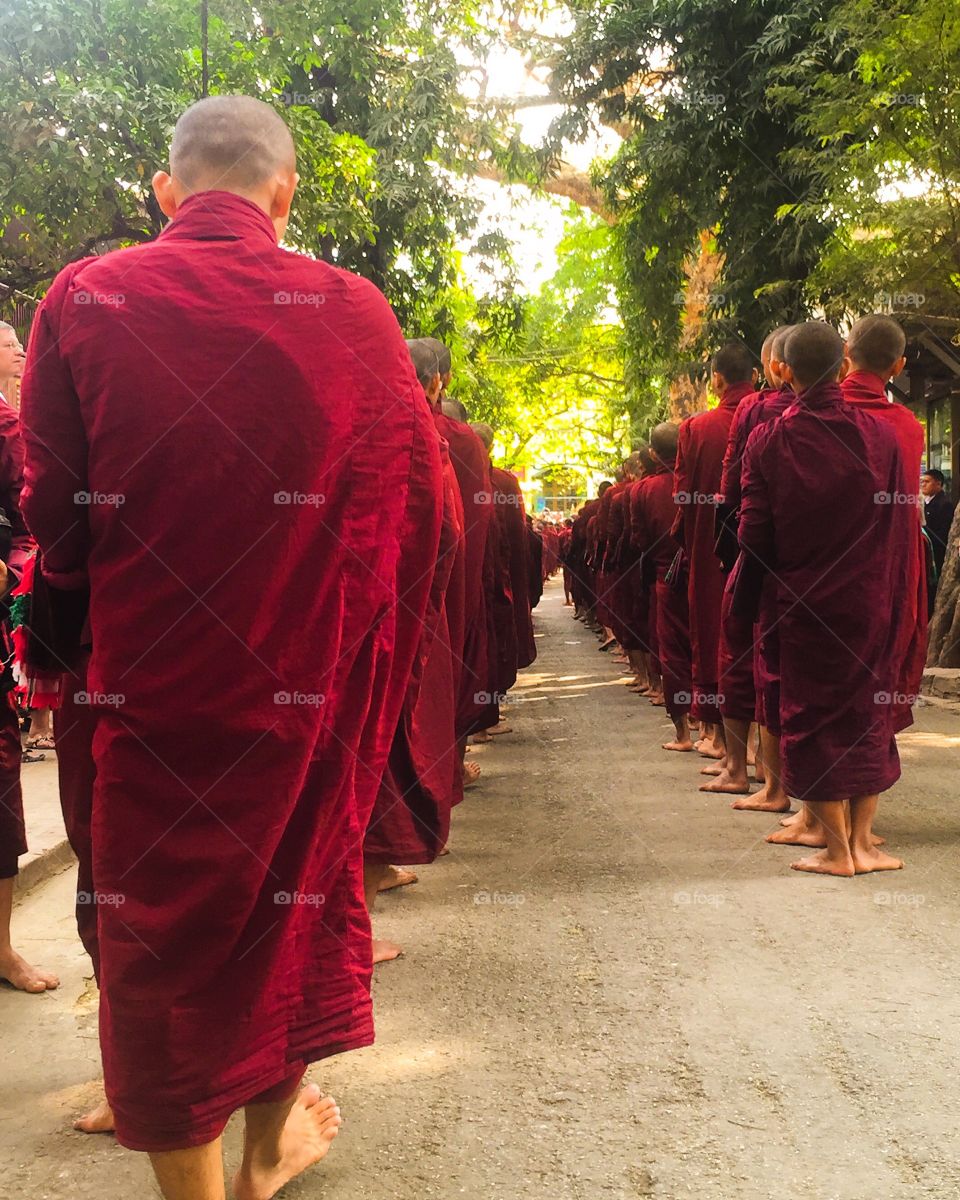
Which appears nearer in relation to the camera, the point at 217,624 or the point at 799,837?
the point at 217,624

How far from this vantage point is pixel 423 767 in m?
4.36

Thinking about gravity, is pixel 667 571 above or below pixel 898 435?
below

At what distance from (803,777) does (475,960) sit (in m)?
1.82

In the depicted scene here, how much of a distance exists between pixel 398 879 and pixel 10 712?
2.03 m

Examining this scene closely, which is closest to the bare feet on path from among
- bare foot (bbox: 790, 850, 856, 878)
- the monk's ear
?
bare foot (bbox: 790, 850, 856, 878)

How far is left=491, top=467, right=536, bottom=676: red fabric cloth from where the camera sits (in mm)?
10023

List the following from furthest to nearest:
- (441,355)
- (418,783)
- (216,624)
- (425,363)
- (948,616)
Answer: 1. (948,616)
2. (441,355)
3. (425,363)
4. (418,783)
5. (216,624)

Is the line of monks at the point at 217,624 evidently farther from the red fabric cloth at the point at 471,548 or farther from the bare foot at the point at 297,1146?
the red fabric cloth at the point at 471,548

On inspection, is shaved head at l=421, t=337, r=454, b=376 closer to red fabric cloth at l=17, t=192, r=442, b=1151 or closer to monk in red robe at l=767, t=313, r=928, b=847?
monk in red robe at l=767, t=313, r=928, b=847

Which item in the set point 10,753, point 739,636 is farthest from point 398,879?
point 739,636

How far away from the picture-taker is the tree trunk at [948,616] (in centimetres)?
1291

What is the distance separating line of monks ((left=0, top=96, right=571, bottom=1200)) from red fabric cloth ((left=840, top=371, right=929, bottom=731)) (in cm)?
360

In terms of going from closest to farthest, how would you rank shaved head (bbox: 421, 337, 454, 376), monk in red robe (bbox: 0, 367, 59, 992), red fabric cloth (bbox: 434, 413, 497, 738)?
monk in red robe (bbox: 0, 367, 59, 992) → shaved head (bbox: 421, 337, 454, 376) → red fabric cloth (bbox: 434, 413, 497, 738)

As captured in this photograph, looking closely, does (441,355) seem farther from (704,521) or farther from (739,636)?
(704,521)
